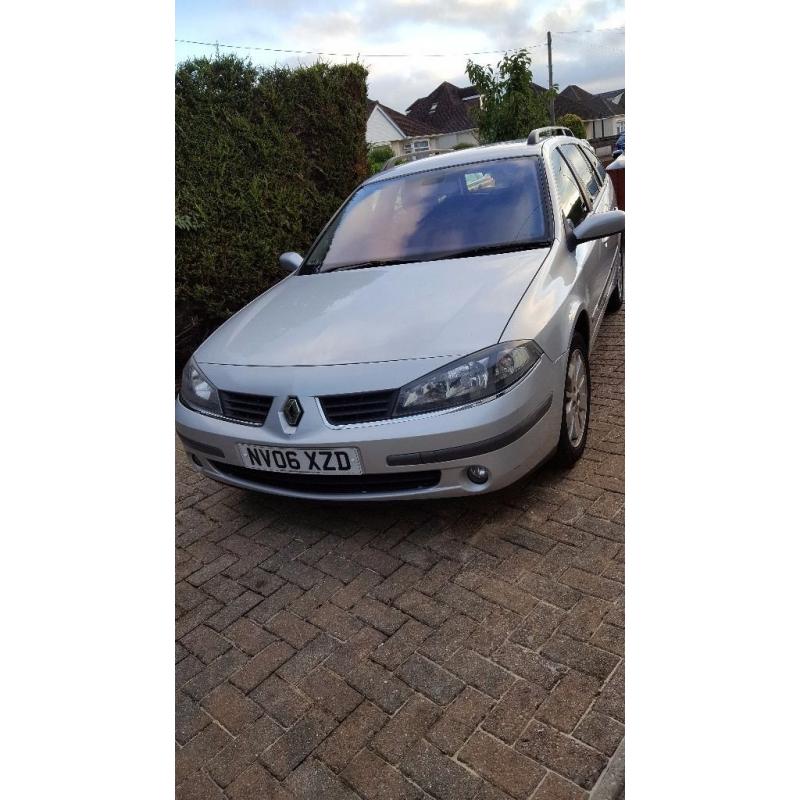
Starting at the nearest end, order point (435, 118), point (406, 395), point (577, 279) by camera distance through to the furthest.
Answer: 1. point (406, 395)
2. point (577, 279)
3. point (435, 118)

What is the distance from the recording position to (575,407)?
3.30 metres

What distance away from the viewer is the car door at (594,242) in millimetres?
3854

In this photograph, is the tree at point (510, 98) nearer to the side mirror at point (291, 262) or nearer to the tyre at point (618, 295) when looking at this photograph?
the tyre at point (618, 295)

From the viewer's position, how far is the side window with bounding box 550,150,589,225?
385cm

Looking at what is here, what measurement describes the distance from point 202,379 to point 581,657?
2100 millimetres

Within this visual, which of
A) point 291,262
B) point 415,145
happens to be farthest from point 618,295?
point 415,145

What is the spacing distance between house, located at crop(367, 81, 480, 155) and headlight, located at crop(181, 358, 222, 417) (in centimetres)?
3790

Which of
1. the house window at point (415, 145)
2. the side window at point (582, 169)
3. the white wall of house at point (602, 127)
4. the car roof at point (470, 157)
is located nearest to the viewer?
the car roof at point (470, 157)

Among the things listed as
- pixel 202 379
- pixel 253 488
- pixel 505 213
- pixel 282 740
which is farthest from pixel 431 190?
pixel 282 740

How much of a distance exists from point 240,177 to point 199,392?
12.9ft

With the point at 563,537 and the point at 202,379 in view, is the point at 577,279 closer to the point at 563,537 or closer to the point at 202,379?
the point at 563,537

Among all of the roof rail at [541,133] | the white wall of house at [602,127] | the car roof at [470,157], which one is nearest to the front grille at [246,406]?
the car roof at [470,157]

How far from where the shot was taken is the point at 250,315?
3566 millimetres

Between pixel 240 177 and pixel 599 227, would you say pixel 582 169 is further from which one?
pixel 240 177
